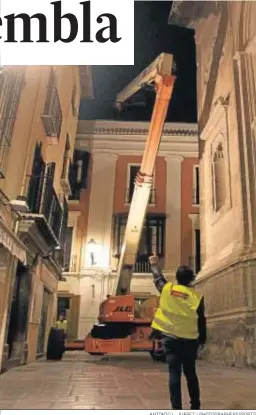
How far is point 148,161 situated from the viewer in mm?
11289

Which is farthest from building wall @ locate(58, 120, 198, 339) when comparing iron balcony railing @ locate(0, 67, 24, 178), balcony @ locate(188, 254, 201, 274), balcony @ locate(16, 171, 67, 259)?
iron balcony railing @ locate(0, 67, 24, 178)

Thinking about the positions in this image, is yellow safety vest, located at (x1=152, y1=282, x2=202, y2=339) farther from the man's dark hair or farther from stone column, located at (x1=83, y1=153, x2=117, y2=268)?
stone column, located at (x1=83, y1=153, x2=117, y2=268)

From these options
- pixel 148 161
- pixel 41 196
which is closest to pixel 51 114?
pixel 41 196

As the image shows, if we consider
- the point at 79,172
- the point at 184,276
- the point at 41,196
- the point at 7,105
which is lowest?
the point at 184,276

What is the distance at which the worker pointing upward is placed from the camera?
3.74 meters

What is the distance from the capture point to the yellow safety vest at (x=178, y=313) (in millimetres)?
3793

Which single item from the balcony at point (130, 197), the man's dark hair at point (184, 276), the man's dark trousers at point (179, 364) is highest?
the balcony at point (130, 197)

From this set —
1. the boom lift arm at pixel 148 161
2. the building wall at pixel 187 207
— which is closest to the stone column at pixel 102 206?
the building wall at pixel 187 207

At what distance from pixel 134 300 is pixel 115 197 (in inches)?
469

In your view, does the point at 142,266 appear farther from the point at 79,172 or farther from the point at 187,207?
the point at 79,172

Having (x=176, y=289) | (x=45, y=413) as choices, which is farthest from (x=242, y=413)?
(x=45, y=413)

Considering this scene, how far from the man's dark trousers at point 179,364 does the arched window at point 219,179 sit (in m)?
8.79

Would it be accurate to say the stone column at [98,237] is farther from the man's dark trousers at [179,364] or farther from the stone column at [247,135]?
the man's dark trousers at [179,364]

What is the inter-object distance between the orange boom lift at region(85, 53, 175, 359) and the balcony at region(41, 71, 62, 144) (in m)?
2.65
